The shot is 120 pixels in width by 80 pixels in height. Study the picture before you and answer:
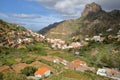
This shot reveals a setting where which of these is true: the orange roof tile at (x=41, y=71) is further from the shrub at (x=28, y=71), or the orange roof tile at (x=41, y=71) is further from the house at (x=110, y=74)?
the house at (x=110, y=74)

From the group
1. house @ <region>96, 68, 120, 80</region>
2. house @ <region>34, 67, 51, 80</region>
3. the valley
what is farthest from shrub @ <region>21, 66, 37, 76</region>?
house @ <region>96, 68, 120, 80</region>

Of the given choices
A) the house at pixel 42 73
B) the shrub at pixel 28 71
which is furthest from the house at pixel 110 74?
the shrub at pixel 28 71

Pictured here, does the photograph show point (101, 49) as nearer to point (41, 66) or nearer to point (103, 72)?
point (103, 72)

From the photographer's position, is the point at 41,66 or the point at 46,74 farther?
the point at 41,66

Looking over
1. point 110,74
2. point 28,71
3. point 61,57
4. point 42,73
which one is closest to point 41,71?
point 42,73

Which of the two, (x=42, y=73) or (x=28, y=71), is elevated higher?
(x=28, y=71)

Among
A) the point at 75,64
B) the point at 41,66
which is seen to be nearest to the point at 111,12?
the point at 75,64

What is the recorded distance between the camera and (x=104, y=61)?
75.2 meters

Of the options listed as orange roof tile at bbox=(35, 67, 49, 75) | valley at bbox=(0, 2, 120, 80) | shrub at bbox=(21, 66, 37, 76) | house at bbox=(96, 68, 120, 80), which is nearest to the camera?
valley at bbox=(0, 2, 120, 80)

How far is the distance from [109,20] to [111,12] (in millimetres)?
18902

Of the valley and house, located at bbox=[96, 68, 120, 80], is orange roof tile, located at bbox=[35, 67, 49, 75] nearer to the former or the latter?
the valley

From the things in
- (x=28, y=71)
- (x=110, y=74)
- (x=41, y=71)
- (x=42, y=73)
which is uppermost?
(x=28, y=71)

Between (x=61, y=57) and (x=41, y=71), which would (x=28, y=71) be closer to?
(x=41, y=71)

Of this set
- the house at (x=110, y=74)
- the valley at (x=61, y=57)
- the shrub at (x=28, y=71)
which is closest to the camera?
the valley at (x=61, y=57)
